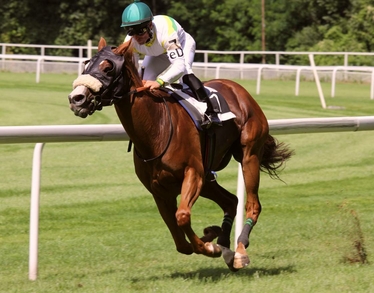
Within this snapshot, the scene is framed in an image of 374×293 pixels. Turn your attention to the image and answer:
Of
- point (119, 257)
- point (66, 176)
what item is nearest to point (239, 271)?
point (119, 257)

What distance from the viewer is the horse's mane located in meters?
4.90

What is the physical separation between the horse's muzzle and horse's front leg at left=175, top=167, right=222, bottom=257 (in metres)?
0.80

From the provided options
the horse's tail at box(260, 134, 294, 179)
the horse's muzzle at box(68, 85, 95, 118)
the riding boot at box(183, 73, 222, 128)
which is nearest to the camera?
the horse's muzzle at box(68, 85, 95, 118)

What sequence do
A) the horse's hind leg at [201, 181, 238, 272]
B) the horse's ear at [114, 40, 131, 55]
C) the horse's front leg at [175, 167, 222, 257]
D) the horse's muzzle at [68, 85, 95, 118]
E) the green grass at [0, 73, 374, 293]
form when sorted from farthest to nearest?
the horse's hind leg at [201, 181, 238, 272] < the green grass at [0, 73, 374, 293] < the horse's front leg at [175, 167, 222, 257] < the horse's ear at [114, 40, 131, 55] < the horse's muzzle at [68, 85, 95, 118]

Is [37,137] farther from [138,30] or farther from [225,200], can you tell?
[225,200]

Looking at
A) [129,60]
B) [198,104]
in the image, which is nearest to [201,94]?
[198,104]

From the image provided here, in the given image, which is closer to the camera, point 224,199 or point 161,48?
point 161,48

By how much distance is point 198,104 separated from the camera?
5402 millimetres

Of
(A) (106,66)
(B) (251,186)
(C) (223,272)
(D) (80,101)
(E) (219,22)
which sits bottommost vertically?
(E) (219,22)

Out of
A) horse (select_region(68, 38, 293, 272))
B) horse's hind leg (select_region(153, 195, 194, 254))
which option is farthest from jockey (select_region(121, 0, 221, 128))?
horse's hind leg (select_region(153, 195, 194, 254))

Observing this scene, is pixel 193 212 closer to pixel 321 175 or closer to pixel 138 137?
pixel 321 175

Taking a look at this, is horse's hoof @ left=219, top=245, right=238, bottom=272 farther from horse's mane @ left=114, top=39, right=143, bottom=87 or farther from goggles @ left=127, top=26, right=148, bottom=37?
goggles @ left=127, top=26, right=148, bottom=37

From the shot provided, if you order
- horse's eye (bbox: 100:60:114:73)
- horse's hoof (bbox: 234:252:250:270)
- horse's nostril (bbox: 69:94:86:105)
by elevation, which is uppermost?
horse's eye (bbox: 100:60:114:73)

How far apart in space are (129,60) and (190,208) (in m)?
0.93
